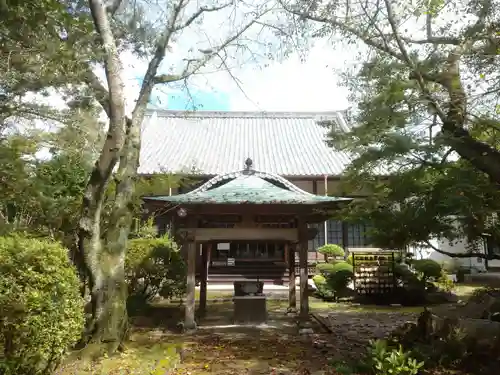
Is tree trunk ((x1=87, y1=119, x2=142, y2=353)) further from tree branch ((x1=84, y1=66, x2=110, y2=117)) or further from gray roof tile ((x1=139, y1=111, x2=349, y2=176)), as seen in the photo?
gray roof tile ((x1=139, y1=111, x2=349, y2=176))

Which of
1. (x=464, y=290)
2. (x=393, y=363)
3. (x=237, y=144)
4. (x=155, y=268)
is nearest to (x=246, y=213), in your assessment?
(x=155, y=268)

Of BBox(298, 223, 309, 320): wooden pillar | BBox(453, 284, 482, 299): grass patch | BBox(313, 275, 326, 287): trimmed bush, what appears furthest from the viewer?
BBox(313, 275, 326, 287): trimmed bush

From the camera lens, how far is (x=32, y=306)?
4.41 metres

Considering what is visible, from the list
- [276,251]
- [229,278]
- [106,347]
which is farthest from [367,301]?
[106,347]

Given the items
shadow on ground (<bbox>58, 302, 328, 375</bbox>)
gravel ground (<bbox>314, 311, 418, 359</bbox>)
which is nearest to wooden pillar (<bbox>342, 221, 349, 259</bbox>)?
gravel ground (<bbox>314, 311, 418, 359</bbox>)

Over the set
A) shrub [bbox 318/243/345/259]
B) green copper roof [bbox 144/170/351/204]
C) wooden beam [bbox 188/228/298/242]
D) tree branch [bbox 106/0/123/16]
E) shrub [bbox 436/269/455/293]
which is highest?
tree branch [bbox 106/0/123/16]

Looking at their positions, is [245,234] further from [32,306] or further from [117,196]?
[32,306]

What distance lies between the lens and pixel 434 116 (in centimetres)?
668

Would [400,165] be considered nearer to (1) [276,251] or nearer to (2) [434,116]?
A: (2) [434,116]

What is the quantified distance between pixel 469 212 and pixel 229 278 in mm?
9003

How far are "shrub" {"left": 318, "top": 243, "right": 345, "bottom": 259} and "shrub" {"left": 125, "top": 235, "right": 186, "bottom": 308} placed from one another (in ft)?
25.1

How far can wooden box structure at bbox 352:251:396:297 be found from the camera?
1340cm

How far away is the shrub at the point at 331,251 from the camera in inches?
647

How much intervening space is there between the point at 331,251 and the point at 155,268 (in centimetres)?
859
